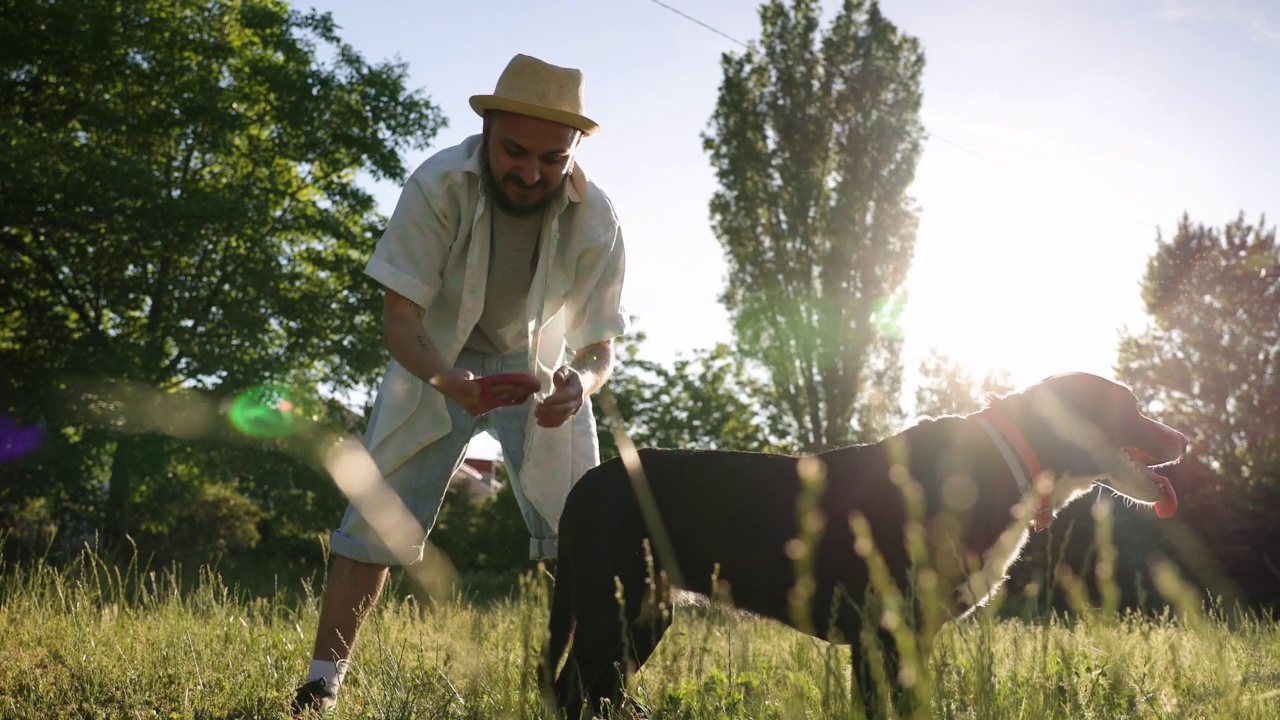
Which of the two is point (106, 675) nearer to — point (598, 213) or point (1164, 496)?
point (598, 213)

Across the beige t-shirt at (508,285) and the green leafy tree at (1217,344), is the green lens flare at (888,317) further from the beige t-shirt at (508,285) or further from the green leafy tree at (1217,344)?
the beige t-shirt at (508,285)

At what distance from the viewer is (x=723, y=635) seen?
16.9ft

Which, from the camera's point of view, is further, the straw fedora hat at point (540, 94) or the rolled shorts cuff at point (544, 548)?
the rolled shorts cuff at point (544, 548)

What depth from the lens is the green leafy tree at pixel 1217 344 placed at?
19.9m

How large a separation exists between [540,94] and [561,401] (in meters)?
0.99

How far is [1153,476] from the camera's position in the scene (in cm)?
335

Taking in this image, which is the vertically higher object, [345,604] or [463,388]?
[463,388]

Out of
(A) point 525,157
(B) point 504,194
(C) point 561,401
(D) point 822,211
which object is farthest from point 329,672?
(D) point 822,211

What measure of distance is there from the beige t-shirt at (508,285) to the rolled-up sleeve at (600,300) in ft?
0.64

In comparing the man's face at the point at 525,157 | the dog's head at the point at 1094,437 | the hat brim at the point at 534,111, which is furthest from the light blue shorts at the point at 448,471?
the dog's head at the point at 1094,437

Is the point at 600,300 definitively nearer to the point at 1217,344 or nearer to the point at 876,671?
the point at 876,671

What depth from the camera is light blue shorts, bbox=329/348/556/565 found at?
3441mm

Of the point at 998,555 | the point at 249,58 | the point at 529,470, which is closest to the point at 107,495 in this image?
the point at 249,58

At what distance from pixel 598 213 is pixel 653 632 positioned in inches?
59.2
